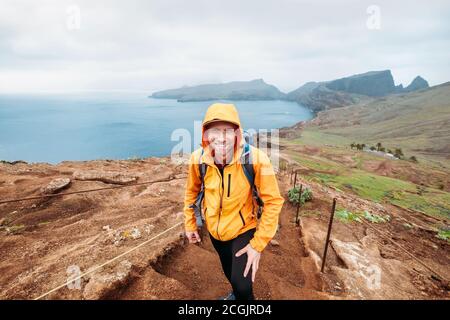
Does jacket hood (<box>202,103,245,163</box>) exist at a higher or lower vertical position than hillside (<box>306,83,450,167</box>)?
higher

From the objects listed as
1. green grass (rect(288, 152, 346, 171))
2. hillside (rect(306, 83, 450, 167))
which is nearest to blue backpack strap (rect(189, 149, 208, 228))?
green grass (rect(288, 152, 346, 171))

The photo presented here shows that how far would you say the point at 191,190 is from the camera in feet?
10.2

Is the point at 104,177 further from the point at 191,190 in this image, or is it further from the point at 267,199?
the point at 267,199

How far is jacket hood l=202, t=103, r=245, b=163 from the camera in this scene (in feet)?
8.26

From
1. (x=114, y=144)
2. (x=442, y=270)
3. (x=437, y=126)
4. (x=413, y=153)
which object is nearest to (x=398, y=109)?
(x=437, y=126)

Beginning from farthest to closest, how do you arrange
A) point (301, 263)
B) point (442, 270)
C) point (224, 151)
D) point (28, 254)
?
point (442, 270)
point (301, 263)
point (28, 254)
point (224, 151)

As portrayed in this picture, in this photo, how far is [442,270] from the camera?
6285 millimetres

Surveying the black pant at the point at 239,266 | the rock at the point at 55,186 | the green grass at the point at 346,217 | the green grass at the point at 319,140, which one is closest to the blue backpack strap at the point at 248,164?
the black pant at the point at 239,266

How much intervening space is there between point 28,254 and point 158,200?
3.60 m

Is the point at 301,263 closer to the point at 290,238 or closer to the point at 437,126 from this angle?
the point at 290,238

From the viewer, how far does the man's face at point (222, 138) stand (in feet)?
8.48

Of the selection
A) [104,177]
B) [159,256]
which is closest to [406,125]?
[104,177]

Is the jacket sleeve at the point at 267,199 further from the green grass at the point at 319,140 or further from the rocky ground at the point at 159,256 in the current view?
the green grass at the point at 319,140

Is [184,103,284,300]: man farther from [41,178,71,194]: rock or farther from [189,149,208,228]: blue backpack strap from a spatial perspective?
[41,178,71,194]: rock
